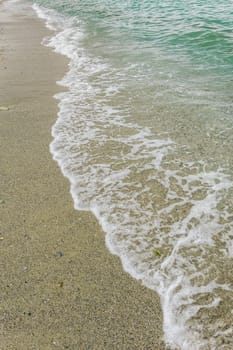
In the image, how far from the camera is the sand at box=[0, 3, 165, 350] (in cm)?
280

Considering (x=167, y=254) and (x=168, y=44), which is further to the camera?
(x=168, y=44)

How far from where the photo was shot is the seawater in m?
3.18

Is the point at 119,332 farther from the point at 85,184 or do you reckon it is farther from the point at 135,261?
the point at 85,184

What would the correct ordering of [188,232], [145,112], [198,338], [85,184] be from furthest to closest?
[145,112]
[85,184]
[188,232]
[198,338]

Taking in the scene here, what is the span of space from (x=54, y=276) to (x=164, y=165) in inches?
92.2

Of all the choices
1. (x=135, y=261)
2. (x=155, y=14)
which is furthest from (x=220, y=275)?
A: (x=155, y=14)

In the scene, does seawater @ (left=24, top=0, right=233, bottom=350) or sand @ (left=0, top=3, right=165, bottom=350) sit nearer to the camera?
sand @ (left=0, top=3, right=165, bottom=350)

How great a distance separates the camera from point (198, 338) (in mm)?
2752

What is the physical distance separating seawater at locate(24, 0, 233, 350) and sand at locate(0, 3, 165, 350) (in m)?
0.16

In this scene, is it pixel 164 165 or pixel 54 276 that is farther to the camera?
pixel 164 165

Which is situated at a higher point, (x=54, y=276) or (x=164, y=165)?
(x=54, y=276)

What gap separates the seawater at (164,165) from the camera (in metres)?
3.18

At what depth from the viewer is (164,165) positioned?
5059 millimetres

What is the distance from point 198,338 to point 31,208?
233 cm
